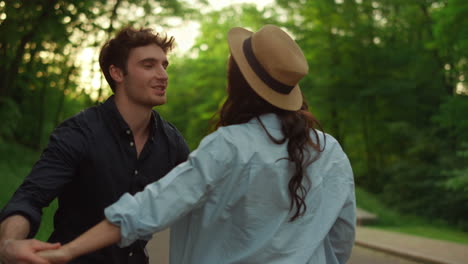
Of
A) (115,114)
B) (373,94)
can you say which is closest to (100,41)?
(373,94)

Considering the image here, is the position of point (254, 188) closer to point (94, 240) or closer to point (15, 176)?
point (94, 240)

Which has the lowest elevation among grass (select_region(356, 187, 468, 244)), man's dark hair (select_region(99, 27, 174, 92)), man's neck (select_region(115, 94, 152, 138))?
grass (select_region(356, 187, 468, 244))

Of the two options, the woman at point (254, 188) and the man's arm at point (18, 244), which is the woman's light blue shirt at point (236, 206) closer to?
the woman at point (254, 188)

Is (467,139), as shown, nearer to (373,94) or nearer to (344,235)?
(373,94)

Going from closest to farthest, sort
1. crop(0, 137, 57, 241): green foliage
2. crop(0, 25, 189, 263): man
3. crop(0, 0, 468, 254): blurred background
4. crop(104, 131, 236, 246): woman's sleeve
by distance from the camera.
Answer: crop(104, 131, 236, 246): woman's sleeve
crop(0, 25, 189, 263): man
crop(0, 137, 57, 241): green foliage
crop(0, 0, 468, 254): blurred background

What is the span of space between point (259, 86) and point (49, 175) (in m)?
A: 0.99

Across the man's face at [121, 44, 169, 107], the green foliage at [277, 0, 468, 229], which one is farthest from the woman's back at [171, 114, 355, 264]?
A: the green foliage at [277, 0, 468, 229]

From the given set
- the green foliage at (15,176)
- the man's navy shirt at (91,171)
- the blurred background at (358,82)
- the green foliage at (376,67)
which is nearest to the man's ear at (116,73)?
the man's navy shirt at (91,171)

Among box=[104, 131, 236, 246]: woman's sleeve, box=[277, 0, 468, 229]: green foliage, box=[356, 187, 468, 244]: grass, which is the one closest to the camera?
box=[104, 131, 236, 246]: woman's sleeve

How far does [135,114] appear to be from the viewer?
10.00 ft

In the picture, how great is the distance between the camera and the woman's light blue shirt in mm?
2012

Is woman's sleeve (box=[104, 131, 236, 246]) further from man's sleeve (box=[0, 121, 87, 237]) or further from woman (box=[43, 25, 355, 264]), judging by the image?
man's sleeve (box=[0, 121, 87, 237])

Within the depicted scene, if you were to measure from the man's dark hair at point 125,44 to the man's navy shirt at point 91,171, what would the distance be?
235 mm

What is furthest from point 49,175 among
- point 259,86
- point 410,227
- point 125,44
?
point 410,227
